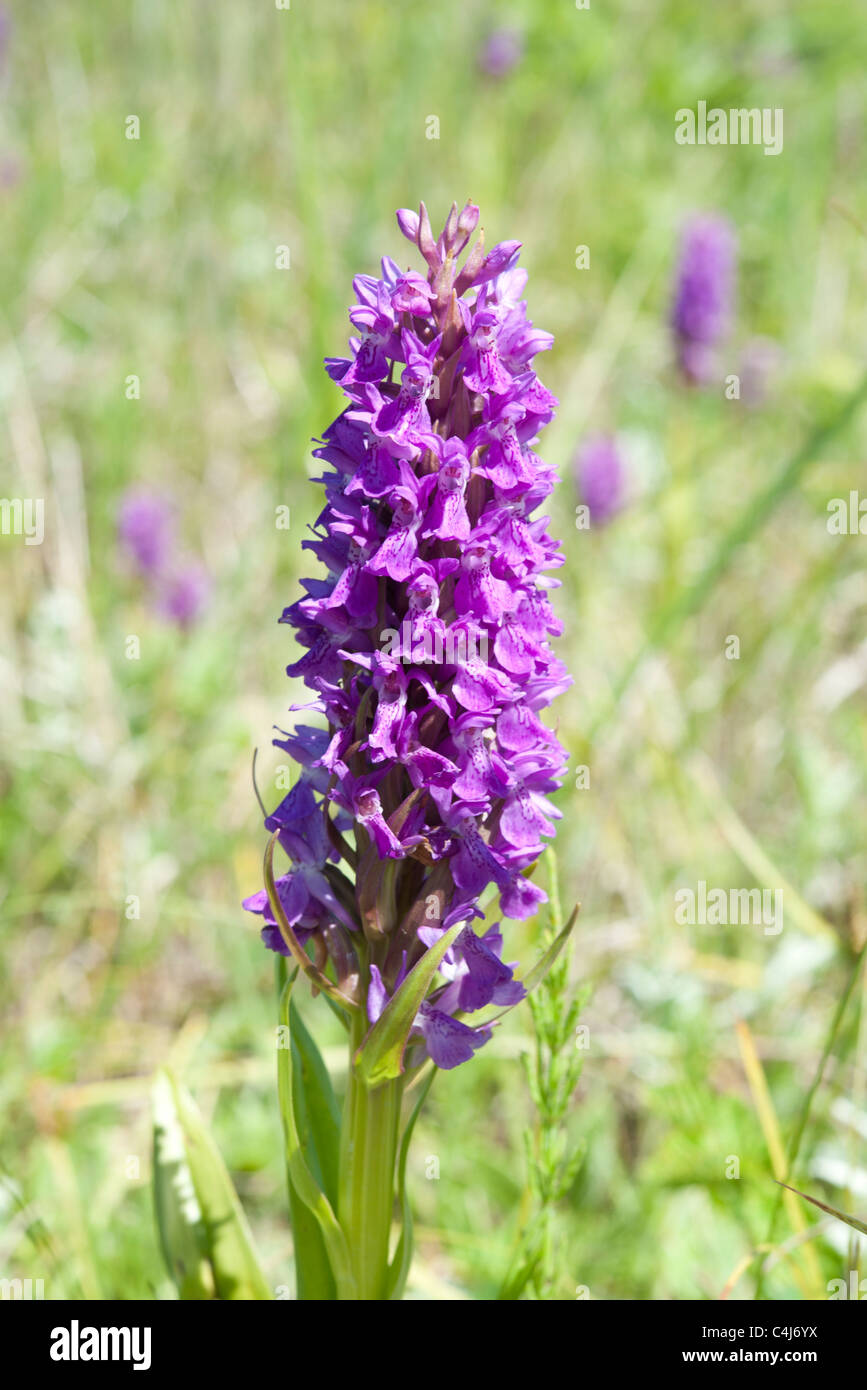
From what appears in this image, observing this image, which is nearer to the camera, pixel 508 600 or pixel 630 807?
pixel 508 600

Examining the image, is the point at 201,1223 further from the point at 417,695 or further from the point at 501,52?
the point at 501,52

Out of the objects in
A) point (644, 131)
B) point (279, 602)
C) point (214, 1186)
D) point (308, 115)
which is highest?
point (644, 131)

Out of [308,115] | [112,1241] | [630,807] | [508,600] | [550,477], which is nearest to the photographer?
[508,600]

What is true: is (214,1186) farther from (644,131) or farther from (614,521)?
(644,131)

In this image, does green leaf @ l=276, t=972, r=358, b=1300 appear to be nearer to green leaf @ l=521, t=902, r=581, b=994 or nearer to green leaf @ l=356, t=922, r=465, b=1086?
green leaf @ l=356, t=922, r=465, b=1086

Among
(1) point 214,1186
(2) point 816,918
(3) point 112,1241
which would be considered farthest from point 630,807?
(1) point 214,1186

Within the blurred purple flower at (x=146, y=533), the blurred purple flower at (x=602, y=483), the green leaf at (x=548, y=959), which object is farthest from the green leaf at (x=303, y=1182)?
the blurred purple flower at (x=602, y=483)

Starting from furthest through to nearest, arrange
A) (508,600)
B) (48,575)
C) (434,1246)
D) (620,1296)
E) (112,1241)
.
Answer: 1. (48,575)
2. (434,1246)
3. (112,1241)
4. (620,1296)
5. (508,600)

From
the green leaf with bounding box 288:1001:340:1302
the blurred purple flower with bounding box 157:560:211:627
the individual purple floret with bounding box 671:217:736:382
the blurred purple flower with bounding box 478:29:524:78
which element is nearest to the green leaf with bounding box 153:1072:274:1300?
the green leaf with bounding box 288:1001:340:1302
